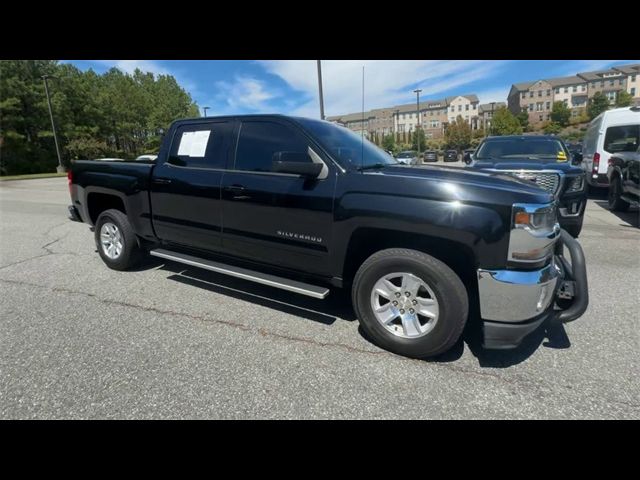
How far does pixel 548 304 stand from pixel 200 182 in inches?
130

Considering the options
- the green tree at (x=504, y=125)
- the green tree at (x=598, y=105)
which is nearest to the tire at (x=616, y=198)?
the green tree at (x=504, y=125)

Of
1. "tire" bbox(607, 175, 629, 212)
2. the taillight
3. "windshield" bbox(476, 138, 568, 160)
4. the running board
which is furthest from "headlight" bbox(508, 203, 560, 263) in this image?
the taillight

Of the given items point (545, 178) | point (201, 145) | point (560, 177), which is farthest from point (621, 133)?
point (201, 145)

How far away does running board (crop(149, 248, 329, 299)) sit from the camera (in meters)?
3.04

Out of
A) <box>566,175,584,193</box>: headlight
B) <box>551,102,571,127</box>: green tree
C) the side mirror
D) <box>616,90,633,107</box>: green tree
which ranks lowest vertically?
<box>566,175,584,193</box>: headlight

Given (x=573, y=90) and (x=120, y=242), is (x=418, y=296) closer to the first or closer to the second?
(x=120, y=242)

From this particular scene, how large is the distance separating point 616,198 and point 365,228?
8774 millimetres

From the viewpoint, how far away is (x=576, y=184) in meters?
5.75

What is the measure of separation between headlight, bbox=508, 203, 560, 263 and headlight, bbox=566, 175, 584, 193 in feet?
13.5

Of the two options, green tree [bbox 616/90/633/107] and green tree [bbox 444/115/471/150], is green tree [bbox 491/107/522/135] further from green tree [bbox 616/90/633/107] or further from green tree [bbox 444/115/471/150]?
green tree [bbox 616/90/633/107]

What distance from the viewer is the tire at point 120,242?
14.9 feet
